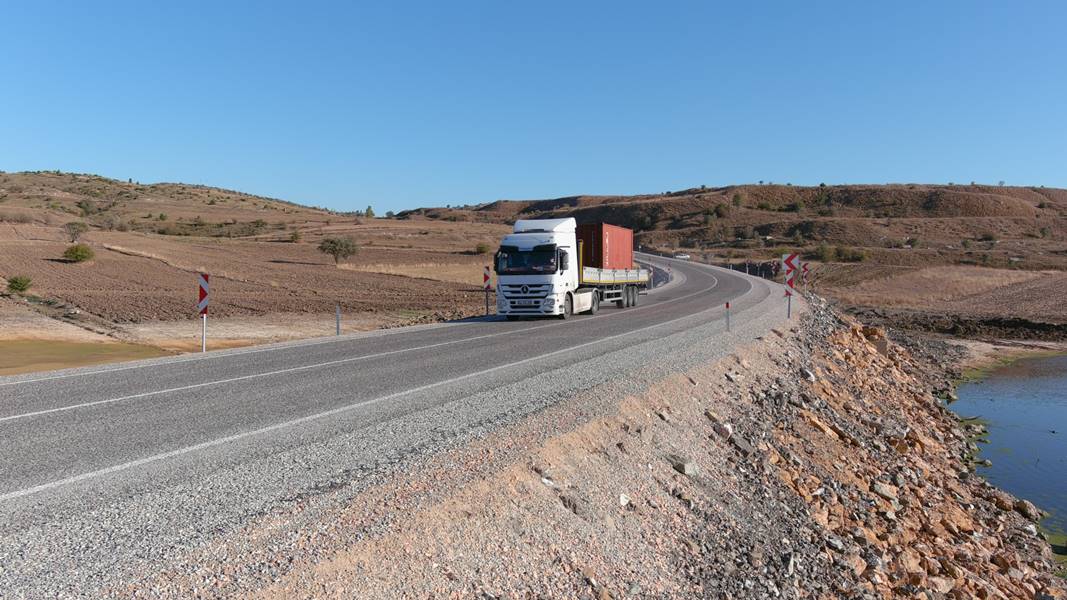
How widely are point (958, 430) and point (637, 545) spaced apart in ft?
52.4

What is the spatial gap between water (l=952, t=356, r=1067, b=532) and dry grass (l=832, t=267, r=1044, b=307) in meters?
23.4

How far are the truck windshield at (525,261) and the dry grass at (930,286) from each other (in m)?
35.5

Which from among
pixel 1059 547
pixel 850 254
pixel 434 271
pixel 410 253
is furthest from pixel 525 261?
pixel 850 254

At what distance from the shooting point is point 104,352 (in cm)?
2025

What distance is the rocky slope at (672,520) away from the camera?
6016 millimetres

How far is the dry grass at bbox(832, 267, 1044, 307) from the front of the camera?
56616 millimetres

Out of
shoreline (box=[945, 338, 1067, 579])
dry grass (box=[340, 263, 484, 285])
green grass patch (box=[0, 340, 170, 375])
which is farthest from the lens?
dry grass (box=[340, 263, 484, 285])

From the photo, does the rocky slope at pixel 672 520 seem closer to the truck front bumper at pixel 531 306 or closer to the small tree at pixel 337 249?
the truck front bumper at pixel 531 306

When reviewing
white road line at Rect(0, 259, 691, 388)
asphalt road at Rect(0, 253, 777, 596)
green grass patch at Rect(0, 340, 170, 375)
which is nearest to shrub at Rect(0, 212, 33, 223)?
green grass patch at Rect(0, 340, 170, 375)

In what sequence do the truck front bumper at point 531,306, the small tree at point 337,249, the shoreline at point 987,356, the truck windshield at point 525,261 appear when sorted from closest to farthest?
the shoreline at point 987,356
the truck front bumper at point 531,306
the truck windshield at point 525,261
the small tree at point 337,249

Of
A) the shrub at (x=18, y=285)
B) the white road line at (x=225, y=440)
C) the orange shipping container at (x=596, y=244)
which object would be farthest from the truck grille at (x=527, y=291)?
the shrub at (x=18, y=285)

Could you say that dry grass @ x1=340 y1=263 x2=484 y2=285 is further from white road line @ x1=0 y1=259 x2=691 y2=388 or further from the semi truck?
white road line @ x1=0 y1=259 x2=691 y2=388

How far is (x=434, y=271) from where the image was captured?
64.9 m

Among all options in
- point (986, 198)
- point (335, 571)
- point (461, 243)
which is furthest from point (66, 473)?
point (986, 198)
